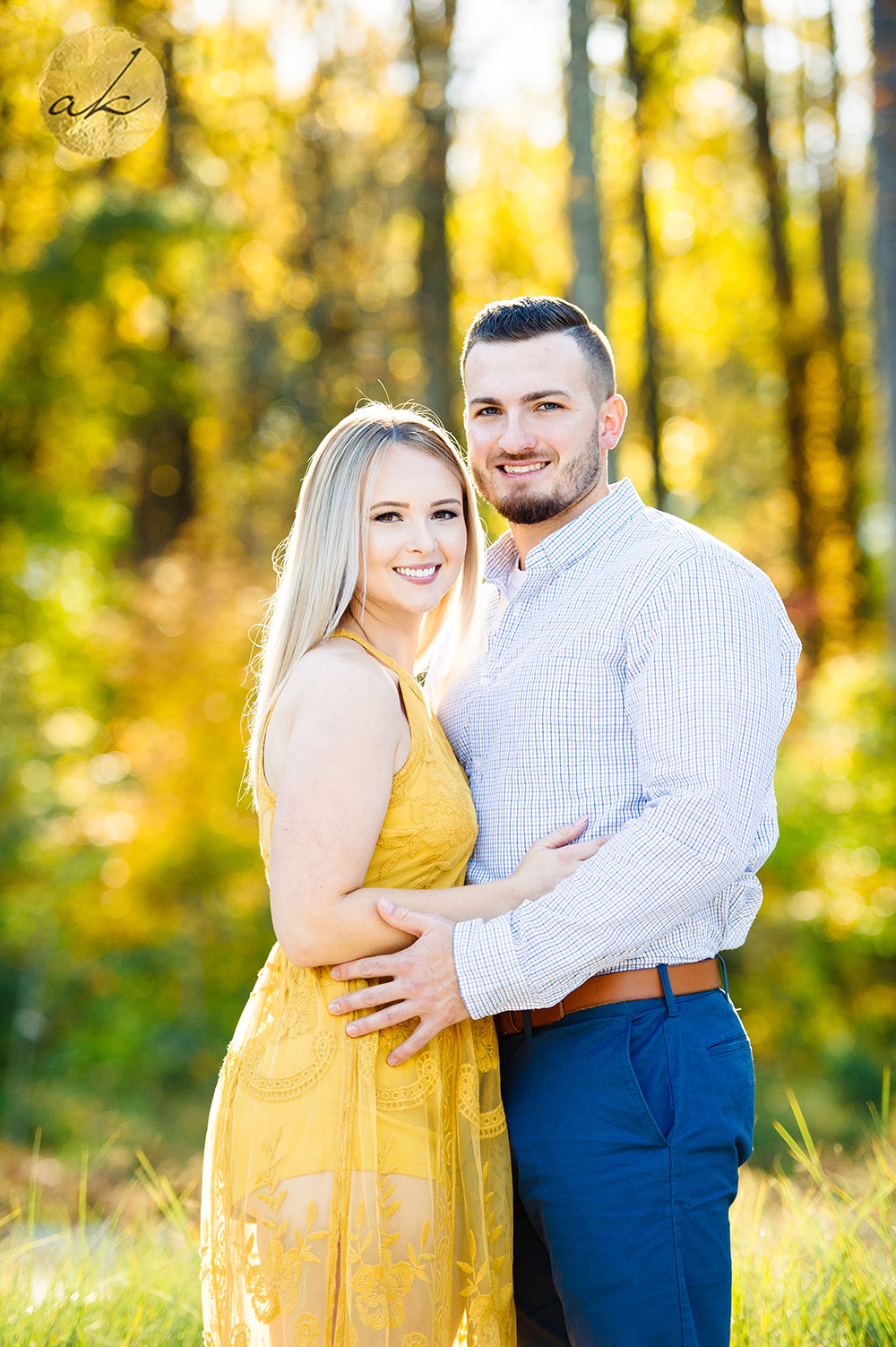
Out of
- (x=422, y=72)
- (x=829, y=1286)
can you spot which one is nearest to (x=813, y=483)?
(x=422, y=72)

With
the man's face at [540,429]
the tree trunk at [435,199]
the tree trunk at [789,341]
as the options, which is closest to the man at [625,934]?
the man's face at [540,429]

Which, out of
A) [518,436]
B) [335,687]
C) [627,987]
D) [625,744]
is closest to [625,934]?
[627,987]

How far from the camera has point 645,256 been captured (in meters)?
14.6

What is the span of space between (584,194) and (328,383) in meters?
7.75

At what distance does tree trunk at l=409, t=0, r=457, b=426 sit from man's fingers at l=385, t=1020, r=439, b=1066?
33.4 ft

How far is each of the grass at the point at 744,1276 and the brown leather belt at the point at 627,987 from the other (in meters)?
1.04

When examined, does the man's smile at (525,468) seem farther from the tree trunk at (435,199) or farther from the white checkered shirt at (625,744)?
the tree trunk at (435,199)

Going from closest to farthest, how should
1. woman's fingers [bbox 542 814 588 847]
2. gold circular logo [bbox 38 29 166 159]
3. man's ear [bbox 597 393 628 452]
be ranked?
1. woman's fingers [bbox 542 814 588 847]
2. man's ear [bbox 597 393 628 452]
3. gold circular logo [bbox 38 29 166 159]

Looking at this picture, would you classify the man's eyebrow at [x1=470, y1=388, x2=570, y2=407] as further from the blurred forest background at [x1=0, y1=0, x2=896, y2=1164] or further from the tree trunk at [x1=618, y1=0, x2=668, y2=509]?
the tree trunk at [x1=618, y1=0, x2=668, y2=509]

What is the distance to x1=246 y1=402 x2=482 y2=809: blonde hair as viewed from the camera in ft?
7.65

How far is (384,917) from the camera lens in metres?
2.14

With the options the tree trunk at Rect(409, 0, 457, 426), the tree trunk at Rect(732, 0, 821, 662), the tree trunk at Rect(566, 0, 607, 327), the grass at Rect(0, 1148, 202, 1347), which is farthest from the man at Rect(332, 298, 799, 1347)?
the tree trunk at Rect(732, 0, 821, 662)

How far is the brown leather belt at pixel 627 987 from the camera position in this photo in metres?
2.23

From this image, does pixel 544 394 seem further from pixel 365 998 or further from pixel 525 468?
pixel 365 998
